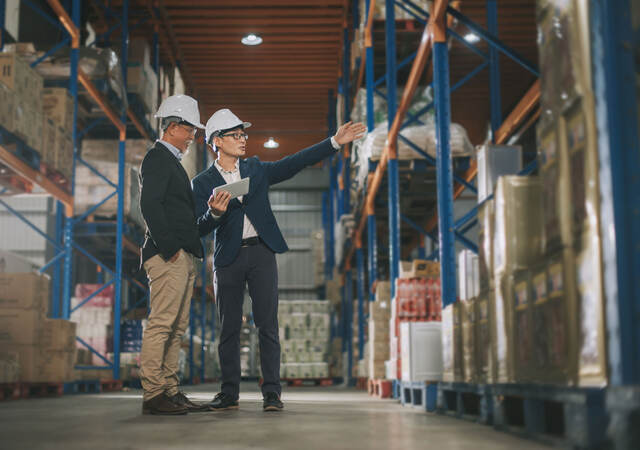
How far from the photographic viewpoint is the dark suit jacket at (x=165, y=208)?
4035 millimetres

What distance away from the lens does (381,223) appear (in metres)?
12.0

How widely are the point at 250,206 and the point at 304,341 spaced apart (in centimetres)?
1006

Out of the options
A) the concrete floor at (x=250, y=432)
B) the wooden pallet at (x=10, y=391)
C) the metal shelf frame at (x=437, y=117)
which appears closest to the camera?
the concrete floor at (x=250, y=432)

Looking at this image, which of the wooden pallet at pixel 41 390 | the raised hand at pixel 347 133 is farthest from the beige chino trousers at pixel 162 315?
the wooden pallet at pixel 41 390

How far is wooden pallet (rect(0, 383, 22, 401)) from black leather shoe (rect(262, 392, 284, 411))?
11.4 ft

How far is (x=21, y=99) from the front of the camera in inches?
292

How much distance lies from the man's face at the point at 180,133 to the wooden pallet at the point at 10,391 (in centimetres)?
366

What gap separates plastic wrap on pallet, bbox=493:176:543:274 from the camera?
2.89 metres

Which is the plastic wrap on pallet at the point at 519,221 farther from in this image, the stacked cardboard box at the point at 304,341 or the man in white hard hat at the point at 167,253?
the stacked cardboard box at the point at 304,341

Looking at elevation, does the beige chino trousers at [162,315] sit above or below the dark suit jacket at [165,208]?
below

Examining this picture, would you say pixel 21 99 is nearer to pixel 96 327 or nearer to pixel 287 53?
pixel 96 327

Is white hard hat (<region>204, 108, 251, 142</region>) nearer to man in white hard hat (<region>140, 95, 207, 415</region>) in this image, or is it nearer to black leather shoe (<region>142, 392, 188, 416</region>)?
man in white hard hat (<region>140, 95, 207, 415</region>)

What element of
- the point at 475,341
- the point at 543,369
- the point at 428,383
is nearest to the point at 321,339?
the point at 428,383

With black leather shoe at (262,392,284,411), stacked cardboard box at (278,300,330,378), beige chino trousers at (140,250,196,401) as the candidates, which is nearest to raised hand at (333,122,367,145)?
beige chino trousers at (140,250,196,401)
